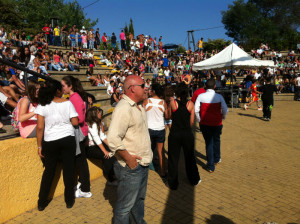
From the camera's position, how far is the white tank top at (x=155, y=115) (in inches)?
194

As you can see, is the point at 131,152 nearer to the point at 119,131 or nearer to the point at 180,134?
the point at 119,131

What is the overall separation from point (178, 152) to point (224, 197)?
1.08m

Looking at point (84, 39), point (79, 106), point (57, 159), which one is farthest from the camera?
point (84, 39)

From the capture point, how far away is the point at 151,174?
17.3 ft

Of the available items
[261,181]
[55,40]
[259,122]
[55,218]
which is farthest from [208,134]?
[55,40]

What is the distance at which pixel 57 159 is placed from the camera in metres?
3.71

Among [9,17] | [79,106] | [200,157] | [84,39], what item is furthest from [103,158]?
[9,17]

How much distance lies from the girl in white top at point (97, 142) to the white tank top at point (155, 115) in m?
0.98

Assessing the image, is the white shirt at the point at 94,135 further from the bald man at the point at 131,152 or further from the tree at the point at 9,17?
the tree at the point at 9,17

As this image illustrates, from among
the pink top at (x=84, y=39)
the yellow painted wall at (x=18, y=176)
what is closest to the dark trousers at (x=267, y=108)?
the yellow painted wall at (x=18, y=176)

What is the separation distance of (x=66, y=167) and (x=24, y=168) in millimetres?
594

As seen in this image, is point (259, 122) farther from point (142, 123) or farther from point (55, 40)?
point (55, 40)

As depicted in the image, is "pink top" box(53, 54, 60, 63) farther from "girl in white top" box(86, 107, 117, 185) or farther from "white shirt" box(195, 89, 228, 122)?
"white shirt" box(195, 89, 228, 122)

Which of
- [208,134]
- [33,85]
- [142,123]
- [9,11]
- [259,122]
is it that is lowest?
[259,122]
